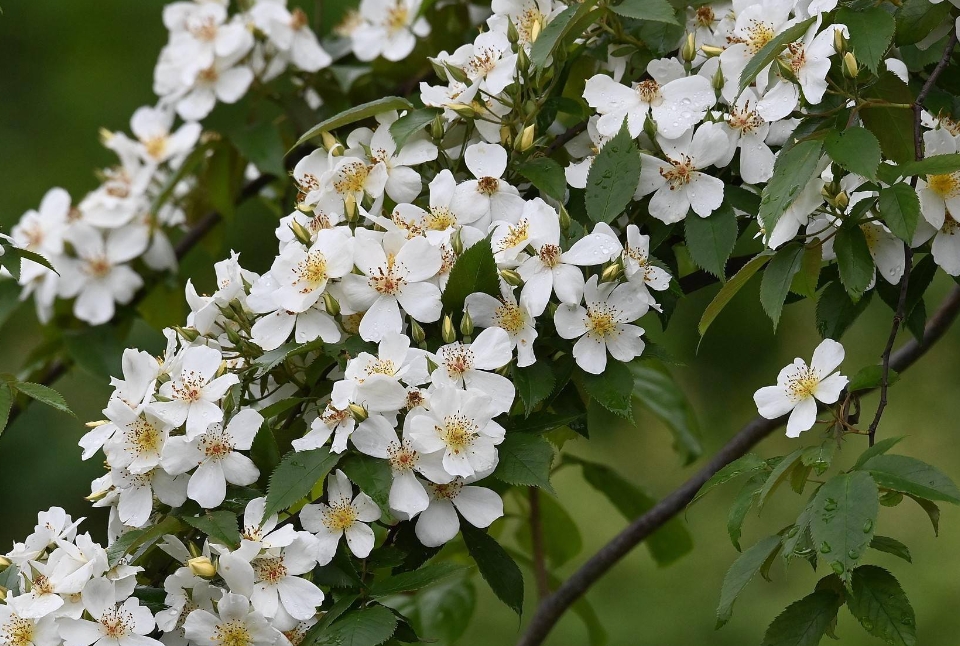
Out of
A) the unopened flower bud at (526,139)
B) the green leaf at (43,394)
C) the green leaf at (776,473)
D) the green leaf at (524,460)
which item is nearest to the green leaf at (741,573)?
the green leaf at (776,473)

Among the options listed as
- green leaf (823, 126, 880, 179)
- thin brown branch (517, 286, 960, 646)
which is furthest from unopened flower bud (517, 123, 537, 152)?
thin brown branch (517, 286, 960, 646)

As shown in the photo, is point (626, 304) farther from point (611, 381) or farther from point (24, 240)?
point (24, 240)

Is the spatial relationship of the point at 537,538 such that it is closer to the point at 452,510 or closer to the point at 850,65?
the point at 452,510

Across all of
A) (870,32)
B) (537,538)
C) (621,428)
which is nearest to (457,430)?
(870,32)

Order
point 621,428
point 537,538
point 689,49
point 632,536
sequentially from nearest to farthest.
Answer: point 689,49
point 632,536
point 537,538
point 621,428

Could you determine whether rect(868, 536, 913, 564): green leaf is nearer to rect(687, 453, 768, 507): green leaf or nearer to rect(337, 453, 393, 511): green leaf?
rect(687, 453, 768, 507): green leaf

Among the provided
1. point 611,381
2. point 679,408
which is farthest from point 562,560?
point 611,381
